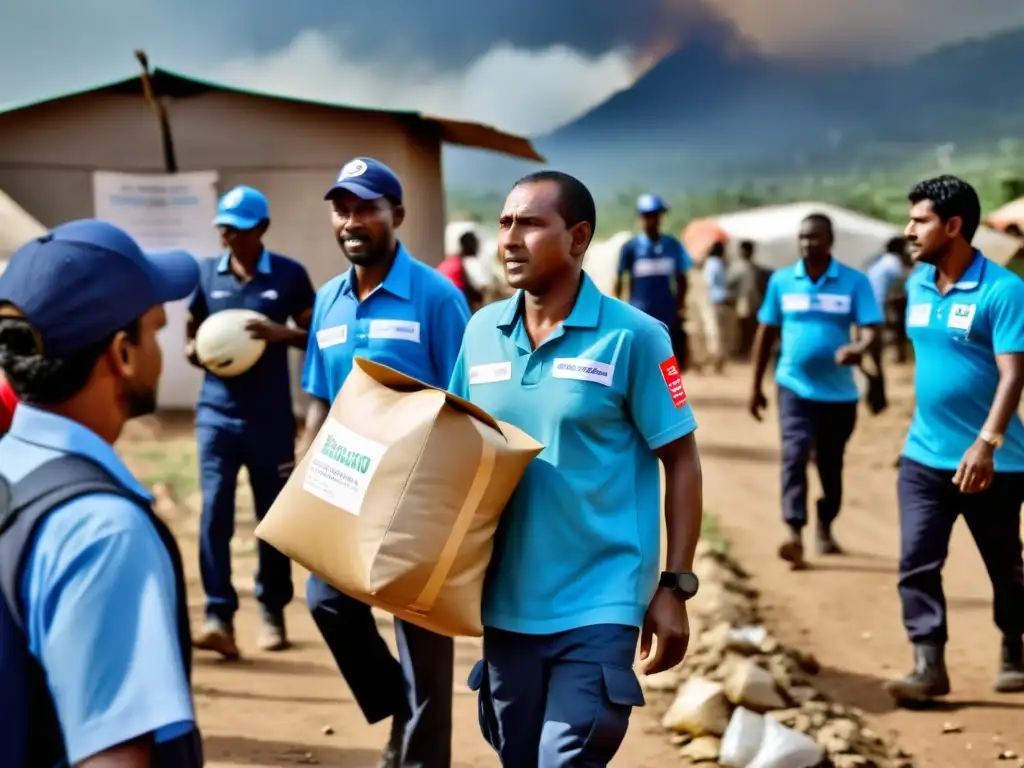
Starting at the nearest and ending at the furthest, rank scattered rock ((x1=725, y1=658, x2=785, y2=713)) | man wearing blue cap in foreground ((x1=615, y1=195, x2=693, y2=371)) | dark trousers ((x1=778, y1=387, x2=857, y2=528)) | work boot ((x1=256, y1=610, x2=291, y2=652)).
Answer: scattered rock ((x1=725, y1=658, x2=785, y2=713)), work boot ((x1=256, y1=610, x2=291, y2=652)), dark trousers ((x1=778, y1=387, x2=857, y2=528)), man wearing blue cap in foreground ((x1=615, y1=195, x2=693, y2=371))

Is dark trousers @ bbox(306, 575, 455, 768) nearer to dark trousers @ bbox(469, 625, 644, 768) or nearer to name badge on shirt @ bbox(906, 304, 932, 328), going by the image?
dark trousers @ bbox(469, 625, 644, 768)

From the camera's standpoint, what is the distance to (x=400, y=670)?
14.6ft

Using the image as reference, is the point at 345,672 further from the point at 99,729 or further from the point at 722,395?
the point at 722,395

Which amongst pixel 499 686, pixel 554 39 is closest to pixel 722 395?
pixel 499 686

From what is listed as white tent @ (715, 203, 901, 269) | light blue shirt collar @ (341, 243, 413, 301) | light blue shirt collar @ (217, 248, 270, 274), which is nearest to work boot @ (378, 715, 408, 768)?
light blue shirt collar @ (341, 243, 413, 301)

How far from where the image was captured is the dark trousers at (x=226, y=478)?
239 inches

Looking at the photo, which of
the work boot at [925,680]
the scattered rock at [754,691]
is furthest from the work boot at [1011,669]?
the scattered rock at [754,691]

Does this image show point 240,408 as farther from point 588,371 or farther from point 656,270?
point 656,270

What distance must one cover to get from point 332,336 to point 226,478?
179 cm

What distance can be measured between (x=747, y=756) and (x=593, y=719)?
2.01m

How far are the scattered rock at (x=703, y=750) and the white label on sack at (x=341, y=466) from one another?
243 centimetres

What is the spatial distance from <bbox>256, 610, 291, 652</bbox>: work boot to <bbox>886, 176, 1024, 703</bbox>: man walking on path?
285cm

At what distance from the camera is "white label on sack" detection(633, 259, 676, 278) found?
37.6 ft

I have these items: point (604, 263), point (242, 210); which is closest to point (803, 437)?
point (242, 210)
